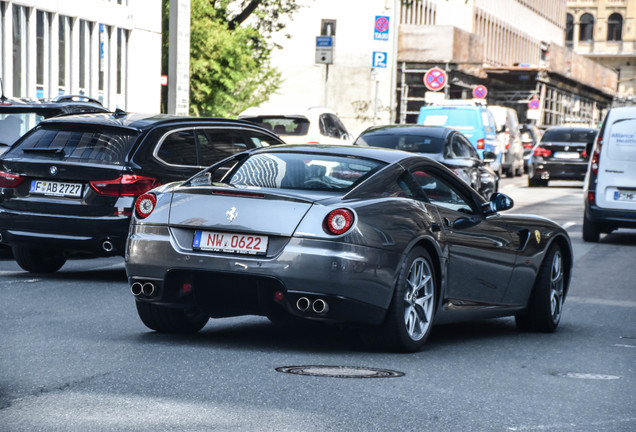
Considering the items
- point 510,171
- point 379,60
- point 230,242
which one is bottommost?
point 510,171

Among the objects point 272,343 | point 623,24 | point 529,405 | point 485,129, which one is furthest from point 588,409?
point 623,24

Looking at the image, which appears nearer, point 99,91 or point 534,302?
point 534,302

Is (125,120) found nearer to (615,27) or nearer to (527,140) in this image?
(527,140)

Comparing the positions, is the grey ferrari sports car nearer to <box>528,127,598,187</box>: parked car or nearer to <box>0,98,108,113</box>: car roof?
<box>0,98,108,113</box>: car roof

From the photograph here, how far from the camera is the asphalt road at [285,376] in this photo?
5.87 metres

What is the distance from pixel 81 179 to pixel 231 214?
4346 mm

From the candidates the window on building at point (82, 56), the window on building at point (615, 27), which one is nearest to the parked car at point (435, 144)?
the window on building at point (82, 56)

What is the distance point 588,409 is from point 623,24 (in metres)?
136

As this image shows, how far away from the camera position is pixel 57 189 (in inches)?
464

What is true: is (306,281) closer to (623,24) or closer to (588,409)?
(588,409)

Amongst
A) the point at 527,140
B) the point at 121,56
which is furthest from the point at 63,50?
the point at 527,140

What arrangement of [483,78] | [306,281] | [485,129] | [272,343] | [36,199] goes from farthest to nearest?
[483,78]
[485,129]
[36,199]
[272,343]
[306,281]

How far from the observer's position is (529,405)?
6.42 meters

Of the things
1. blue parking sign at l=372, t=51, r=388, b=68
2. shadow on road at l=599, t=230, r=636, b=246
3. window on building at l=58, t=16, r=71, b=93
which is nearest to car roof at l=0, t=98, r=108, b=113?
shadow on road at l=599, t=230, r=636, b=246
